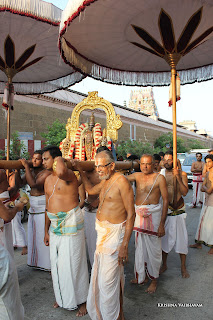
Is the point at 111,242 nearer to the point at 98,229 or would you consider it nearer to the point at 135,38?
the point at 98,229

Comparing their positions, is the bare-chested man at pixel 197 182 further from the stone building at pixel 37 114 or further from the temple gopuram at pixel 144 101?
the temple gopuram at pixel 144 101

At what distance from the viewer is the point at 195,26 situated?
13.0 feet

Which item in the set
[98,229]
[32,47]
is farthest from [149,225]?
[32,47]

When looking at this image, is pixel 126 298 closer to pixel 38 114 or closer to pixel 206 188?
pixel 206 188

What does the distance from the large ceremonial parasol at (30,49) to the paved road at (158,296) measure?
89.7 inches

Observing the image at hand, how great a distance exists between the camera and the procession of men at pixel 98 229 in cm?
263

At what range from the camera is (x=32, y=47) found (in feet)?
15.8

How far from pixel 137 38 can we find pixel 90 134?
7.23 feet

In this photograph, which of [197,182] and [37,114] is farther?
[37,114]

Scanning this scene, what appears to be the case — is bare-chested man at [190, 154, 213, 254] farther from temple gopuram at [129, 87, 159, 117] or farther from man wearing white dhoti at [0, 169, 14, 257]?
temple gopuram at [129, 87, 159, 117]

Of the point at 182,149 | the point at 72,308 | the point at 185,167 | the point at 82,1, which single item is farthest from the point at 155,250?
the point at 182,149

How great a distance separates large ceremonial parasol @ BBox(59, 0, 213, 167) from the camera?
3.55 meters

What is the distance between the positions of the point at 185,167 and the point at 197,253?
33.6ft

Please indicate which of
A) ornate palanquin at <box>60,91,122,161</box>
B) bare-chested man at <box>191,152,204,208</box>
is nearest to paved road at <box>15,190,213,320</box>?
ornate palanquin at <box>60,91,122,161</box>
